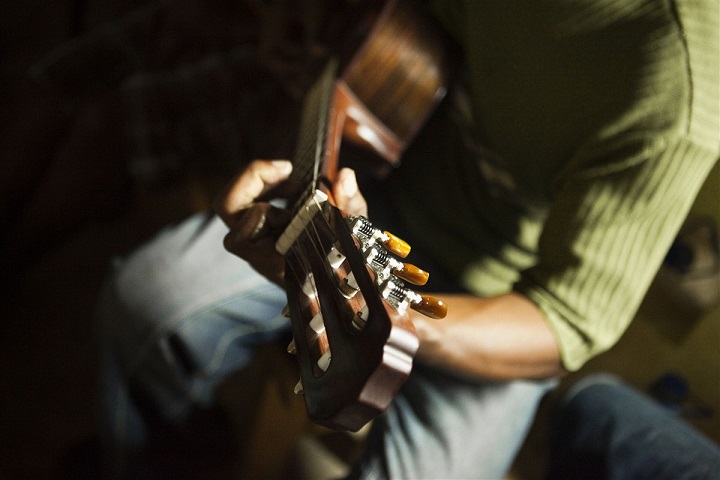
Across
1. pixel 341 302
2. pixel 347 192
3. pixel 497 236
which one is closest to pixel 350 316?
pixel 341 302

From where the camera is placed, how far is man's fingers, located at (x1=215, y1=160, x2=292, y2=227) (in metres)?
0.61

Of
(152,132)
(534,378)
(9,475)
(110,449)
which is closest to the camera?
(534,378)

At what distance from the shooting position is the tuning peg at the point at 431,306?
15.6 inches

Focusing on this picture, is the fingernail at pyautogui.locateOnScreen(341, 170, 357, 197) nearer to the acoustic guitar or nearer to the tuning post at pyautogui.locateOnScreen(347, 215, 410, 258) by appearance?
the acoustic guitar

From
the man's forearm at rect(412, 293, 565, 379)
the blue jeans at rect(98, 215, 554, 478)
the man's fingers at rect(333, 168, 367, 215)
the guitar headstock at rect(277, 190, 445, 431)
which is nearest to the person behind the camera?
the guitar headstock at rect(277, 190, 445, 431)

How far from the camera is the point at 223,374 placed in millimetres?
1027

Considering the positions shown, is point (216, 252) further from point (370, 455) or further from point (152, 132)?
point (152, 132)

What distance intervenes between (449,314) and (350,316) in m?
0.25

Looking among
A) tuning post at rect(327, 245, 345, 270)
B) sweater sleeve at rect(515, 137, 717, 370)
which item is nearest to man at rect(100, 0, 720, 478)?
sweater sleeve at rect(515, 137, 717, 370)

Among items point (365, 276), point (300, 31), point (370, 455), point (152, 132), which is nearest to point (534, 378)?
point (370, 455)

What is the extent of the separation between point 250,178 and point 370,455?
0.47 m

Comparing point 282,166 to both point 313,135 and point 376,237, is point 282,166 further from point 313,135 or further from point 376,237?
point 376,237

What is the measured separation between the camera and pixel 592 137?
67 centimetres

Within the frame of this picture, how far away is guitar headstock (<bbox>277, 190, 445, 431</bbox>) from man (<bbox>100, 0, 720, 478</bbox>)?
3.7 inches
